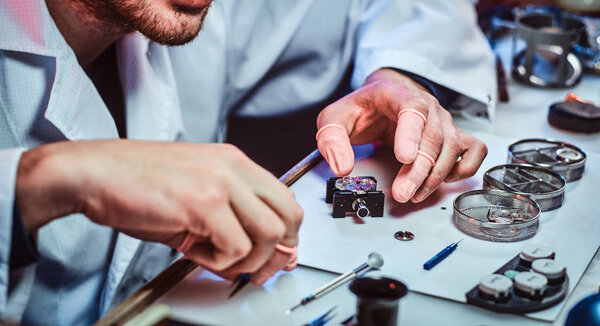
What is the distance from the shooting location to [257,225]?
2.46 ft

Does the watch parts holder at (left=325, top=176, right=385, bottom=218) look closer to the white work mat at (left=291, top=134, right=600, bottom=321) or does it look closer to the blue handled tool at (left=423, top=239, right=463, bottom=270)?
the white work mat at (left=291, top=134, right=600, bottom=321)

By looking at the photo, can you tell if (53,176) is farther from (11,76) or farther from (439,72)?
(439,72)

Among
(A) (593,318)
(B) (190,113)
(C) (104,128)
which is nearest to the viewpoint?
(A) (593,318)

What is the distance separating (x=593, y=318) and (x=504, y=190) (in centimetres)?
39

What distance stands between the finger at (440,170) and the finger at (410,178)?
16 mm

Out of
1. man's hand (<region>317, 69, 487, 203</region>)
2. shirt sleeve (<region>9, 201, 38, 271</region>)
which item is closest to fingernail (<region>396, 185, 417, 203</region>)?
man's hand (<region>317, 69, 487, 203</region>)

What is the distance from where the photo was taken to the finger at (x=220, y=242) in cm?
74

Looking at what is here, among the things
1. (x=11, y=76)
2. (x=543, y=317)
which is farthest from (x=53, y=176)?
(x=543, y=317)

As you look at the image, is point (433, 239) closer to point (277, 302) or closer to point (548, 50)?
point (277, 302)

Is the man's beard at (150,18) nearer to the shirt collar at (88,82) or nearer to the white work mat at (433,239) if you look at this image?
the shirt collar at (88,82)

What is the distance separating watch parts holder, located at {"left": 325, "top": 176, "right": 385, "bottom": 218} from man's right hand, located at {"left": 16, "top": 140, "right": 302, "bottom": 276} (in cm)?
22

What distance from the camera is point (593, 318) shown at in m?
0.68

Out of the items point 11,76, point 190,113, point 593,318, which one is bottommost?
point 190,113

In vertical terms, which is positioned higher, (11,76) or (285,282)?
(11,76)
